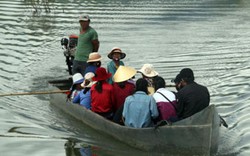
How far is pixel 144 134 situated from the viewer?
9.37 meters

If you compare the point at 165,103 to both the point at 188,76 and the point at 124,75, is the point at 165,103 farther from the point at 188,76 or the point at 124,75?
the point at 124,75

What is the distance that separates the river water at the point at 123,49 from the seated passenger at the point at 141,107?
24.5 inches

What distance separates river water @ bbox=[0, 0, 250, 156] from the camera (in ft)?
34.8

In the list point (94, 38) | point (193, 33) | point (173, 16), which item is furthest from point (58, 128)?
point (173, 16)

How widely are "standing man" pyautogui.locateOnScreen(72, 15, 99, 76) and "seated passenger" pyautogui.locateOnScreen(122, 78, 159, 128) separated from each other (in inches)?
143

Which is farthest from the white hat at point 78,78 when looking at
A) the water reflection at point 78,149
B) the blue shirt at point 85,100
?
the water reflection at point 78,149

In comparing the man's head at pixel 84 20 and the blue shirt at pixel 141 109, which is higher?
the man's head at pixel 84 20

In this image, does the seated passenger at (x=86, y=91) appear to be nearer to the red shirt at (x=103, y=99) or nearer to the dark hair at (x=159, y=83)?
the red shirt at (x=103, y=99)

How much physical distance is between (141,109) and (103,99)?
4.39 feet

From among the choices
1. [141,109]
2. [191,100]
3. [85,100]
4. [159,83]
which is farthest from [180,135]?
[85,100]

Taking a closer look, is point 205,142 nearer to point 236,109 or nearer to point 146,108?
point 146,108

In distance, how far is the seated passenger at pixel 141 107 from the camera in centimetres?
932

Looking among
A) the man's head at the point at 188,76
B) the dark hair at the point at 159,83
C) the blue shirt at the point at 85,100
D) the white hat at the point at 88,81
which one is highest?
the man's head at the point at 188,76

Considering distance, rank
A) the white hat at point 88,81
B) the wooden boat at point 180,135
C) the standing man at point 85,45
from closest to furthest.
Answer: the wooden boat at point 180,135 → the white hat at point 88,81 → the standing man at point 85,45
